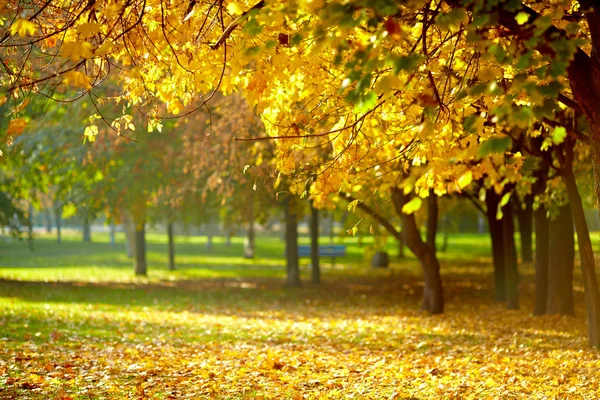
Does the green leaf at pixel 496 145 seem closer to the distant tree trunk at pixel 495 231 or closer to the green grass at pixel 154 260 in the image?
the distant tree trunk at pixel 495 231

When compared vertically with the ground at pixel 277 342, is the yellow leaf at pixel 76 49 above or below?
above

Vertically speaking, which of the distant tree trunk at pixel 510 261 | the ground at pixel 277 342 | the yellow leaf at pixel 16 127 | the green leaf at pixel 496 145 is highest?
the yellow leaf at pixel 16 127

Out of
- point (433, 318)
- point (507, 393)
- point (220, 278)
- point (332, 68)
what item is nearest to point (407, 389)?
point (507, 393)

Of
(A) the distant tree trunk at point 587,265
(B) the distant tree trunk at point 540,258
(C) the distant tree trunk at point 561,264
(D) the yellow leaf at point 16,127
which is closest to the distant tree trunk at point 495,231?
(B) the distant tree trunk at point 540,258

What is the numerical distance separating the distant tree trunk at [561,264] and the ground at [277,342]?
0.35m

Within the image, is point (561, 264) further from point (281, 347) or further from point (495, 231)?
point (281, 347)

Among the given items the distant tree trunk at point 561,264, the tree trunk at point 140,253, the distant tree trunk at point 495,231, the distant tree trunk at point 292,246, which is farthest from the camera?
the tree trunk at point 140,253

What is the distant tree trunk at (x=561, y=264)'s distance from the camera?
534 inches

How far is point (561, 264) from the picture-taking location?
1394 cm

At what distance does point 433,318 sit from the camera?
52.3 feet

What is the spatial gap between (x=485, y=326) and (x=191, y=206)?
1152 centimetres

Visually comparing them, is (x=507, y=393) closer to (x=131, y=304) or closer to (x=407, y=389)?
(x=407, y=389)

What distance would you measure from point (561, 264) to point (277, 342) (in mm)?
5497

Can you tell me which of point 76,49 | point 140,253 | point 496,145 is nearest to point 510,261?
point 496,145
